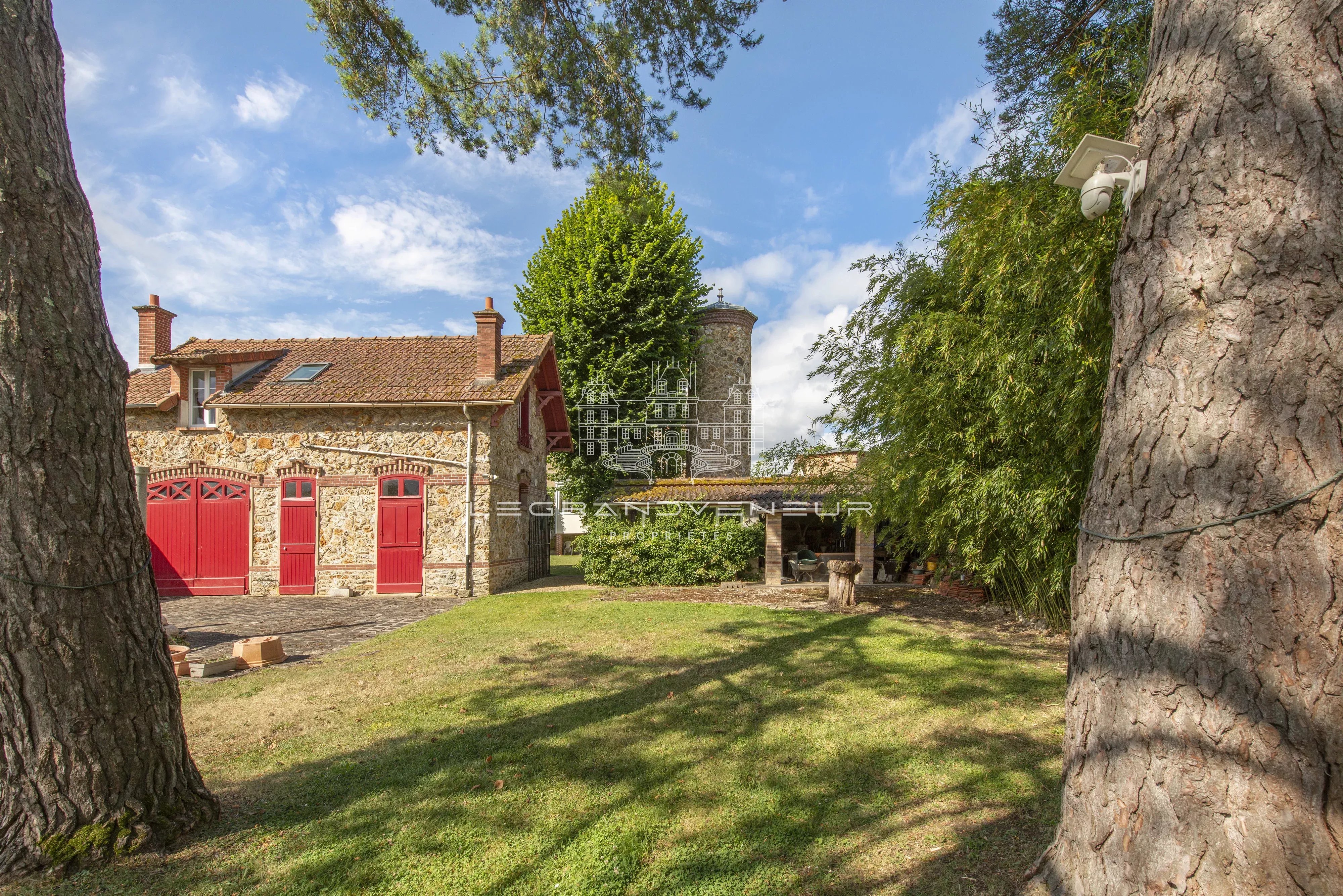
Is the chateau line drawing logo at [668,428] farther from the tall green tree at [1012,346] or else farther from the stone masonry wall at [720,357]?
the tall green tree at [1012,346]

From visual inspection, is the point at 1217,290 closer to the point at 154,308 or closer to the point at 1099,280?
the point at 1099,280

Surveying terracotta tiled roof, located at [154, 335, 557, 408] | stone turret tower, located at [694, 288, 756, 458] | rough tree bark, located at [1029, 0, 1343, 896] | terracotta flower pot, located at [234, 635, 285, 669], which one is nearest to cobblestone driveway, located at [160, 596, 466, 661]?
terracotta flower pot, located at [234, 635, 285, 669]

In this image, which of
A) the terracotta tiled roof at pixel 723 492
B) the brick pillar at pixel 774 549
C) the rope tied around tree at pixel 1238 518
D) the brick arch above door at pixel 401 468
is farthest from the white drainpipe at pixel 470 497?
the rope tied around tree at pixel 1238 518

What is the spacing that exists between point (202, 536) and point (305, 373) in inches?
152

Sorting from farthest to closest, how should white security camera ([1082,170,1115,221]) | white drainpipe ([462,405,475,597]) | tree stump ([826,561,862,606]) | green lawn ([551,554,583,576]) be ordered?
1. green lawn ([551,554,583,576])
2. white drainpipe ([462,405,475,597])
3. tree stump ([826,561,862,606])
4. white security camera ([1082,170,1115,221])

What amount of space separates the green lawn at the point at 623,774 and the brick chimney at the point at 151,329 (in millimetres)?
11394

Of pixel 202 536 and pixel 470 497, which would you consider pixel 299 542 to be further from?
pixel 470 497

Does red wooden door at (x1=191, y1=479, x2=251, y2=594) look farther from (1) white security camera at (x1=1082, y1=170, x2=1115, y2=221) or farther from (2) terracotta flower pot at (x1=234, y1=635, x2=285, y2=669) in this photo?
(1) white security camera at (x1=1082, y1=170, x2=1115, y2=221)

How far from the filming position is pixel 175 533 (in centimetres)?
1295

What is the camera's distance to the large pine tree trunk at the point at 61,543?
271cm

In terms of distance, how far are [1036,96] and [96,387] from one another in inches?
353

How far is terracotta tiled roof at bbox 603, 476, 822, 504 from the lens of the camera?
13781 mm

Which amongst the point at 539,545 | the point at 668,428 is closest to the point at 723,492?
the point at 539,545

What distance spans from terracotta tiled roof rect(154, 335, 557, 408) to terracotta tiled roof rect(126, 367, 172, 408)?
64cm
